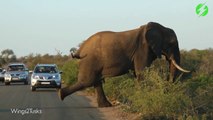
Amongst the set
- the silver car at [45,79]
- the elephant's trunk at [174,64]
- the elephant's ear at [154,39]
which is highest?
the elephant's ear at [154,39]

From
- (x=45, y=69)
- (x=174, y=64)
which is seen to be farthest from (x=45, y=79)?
(x=174, y=64)

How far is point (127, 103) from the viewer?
59.2 ft

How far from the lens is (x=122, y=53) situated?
20453 millimetres

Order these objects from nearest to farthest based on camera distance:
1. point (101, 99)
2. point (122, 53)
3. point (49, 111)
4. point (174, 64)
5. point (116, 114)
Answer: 1. point (116, 114)
2. point (49, 111)
3. point (174, 64)
4. point (122, 53)
5. point (101, 99)

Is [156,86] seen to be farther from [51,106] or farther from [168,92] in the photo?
[51,106]

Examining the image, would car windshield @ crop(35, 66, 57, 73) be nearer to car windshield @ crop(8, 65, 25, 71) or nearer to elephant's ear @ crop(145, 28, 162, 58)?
car windshield @ crop(8, 65, 25, 71)

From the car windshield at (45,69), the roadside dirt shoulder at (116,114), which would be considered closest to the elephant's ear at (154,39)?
the roadside dirt shoulder at (116,114)

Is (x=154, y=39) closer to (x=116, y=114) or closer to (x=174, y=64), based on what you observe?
(x=174, y=64)

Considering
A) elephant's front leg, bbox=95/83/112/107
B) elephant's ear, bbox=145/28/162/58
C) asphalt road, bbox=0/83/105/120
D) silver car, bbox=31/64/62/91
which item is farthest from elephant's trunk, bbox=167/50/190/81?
silver car, bbox=31/64/62/91

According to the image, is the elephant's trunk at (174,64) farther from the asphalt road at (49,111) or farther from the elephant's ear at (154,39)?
the asphalt road at (49,111)

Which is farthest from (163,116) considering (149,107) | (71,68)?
(71,68)

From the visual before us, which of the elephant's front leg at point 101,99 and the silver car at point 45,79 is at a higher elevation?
the elephant's front leg at point 101,99

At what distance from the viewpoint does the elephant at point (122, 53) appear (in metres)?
20.3

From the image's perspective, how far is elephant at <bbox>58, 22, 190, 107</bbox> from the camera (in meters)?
20.3
